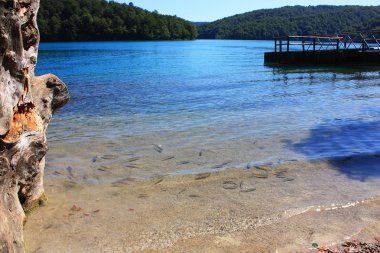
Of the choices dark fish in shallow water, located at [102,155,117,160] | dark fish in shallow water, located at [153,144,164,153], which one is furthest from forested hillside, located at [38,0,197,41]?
dark fish in shallow water, located at [102,155,117,160]

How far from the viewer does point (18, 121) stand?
5.15 meters

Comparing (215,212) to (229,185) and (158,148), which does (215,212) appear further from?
(158,148)

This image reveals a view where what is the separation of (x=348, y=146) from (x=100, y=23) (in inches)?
5849

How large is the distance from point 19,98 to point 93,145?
5.30m

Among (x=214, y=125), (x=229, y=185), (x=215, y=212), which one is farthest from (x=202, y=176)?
(x=214, y=125)

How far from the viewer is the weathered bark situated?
4262mm

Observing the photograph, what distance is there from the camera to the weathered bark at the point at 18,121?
14.0ft

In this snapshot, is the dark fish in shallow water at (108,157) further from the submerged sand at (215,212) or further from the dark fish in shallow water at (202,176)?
the dark fish in shallow water at (202,176)

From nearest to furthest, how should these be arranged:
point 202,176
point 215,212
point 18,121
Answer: point 18,121 < point 215,212 < point 202,176

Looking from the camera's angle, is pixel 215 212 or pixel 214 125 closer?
pixel 215 212

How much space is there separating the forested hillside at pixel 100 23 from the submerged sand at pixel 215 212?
13493cm

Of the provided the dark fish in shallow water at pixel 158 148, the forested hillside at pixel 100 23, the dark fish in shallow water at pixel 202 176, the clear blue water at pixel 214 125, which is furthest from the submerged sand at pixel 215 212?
the forested hillside at pixel 100 23

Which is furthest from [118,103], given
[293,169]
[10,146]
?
[10,146]

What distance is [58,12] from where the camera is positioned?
466 feet
